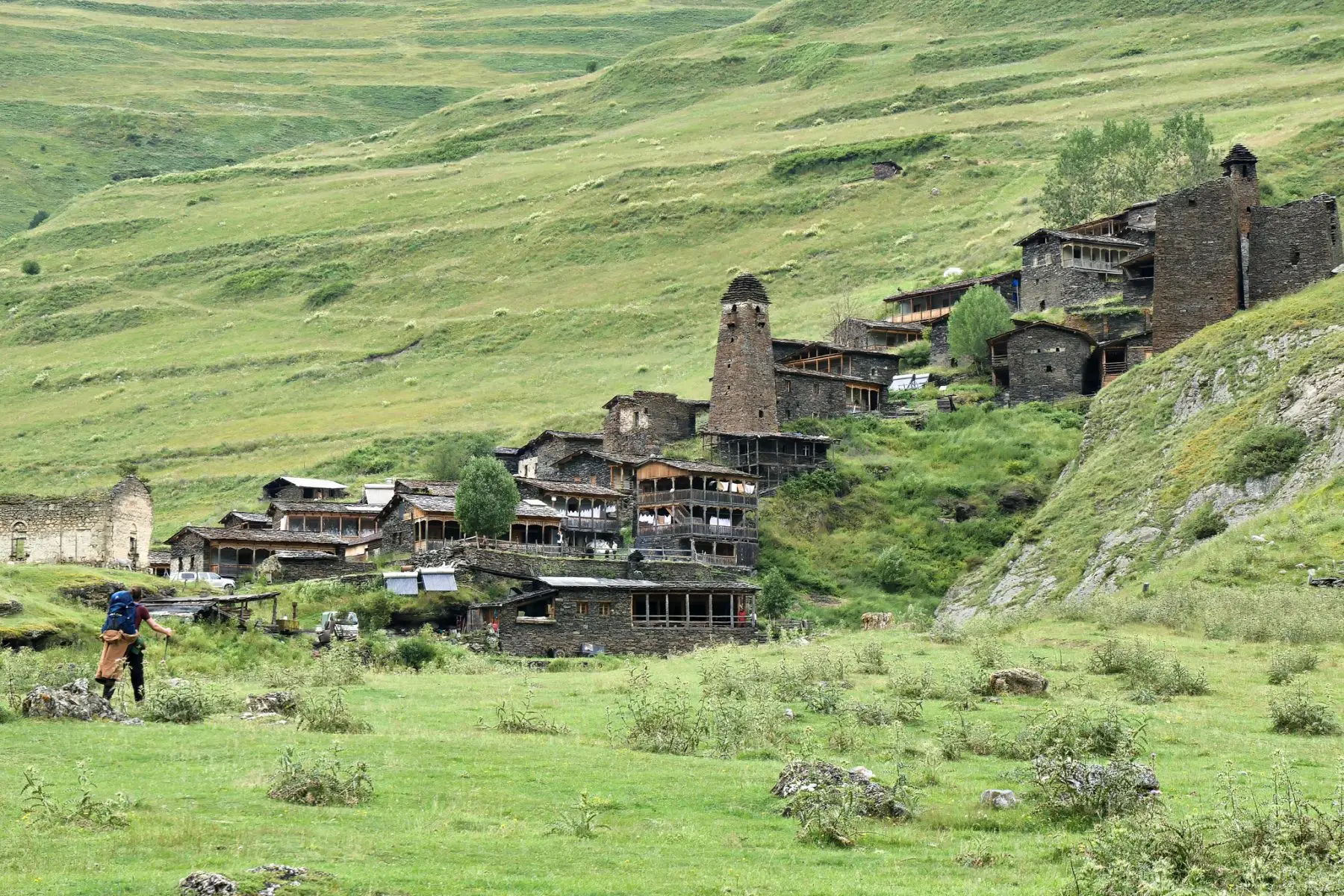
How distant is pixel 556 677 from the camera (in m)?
41.5

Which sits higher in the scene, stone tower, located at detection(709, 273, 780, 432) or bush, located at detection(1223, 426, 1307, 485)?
stone tower, located at detection(709, 273, 780, 432)

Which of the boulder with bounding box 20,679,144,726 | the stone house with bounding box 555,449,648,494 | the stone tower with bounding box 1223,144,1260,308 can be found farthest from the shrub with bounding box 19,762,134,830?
the stone tower with bounding box 1223,144,1260,308

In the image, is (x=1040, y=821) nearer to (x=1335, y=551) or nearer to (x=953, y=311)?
(x=1335, y=551)

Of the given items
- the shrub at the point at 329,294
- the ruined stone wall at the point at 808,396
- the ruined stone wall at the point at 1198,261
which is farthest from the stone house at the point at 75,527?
the shrub at the point at 329,294

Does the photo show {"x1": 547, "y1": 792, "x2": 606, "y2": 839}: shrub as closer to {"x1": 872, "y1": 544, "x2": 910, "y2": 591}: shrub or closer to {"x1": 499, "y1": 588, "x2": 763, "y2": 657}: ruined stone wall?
{"x1": 499, "y1": 588, "x2": 763, "y2": 657}: ruined stone wall

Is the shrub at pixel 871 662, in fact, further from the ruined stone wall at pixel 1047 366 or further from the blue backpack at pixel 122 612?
the ruined stone wall at pixel 1047 366

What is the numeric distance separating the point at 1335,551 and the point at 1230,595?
182 inches

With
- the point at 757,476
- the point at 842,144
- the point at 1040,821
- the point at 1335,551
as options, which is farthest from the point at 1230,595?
the point at 842,144

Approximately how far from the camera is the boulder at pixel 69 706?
2506cm

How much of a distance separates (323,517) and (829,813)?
2770 inches

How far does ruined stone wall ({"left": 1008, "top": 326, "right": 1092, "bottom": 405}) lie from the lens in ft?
298

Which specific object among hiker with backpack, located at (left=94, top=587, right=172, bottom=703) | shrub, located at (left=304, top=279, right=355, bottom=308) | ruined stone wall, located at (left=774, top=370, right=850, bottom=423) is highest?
shrub, located at (left=304, top=279, right=355, bottom=308)

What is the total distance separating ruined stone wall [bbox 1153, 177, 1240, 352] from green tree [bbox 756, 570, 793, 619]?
26359mm

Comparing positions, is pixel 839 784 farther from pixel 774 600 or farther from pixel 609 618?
pixel 774 600
